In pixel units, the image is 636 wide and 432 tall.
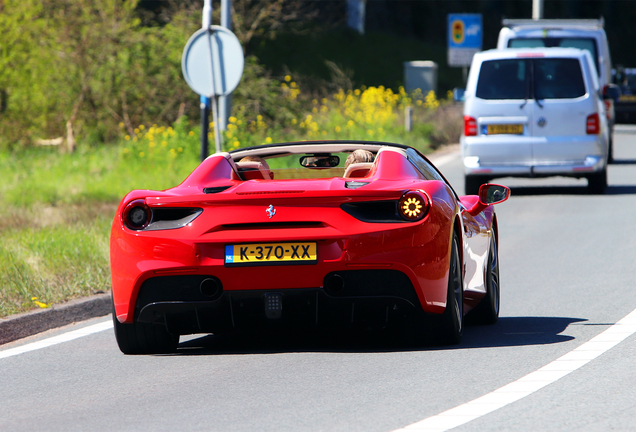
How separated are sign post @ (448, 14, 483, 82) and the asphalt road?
88.2 ft

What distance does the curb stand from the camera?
24.9ft

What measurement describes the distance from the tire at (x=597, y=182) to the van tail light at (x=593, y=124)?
0.63 m

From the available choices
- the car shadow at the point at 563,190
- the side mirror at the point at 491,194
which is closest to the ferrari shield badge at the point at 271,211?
the side mirror at the point at 491,194

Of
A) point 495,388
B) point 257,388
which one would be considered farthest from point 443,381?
point 257,388

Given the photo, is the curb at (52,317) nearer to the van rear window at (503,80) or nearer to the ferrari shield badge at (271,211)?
the ferrari shield badge at (271,211)

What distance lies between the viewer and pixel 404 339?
22.8ft

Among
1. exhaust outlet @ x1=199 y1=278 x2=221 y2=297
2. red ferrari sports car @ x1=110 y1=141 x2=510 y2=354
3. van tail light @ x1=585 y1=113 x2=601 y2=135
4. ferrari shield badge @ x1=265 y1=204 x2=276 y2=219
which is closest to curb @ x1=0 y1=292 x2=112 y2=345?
red ferrari sports car @ x1=110 y1=141 x2=510 y2=354

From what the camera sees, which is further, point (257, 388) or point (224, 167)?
point (224, 167)

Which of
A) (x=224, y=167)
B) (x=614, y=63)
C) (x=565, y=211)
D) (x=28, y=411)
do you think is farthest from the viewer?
(x=614, y=63)

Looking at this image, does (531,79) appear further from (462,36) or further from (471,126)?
(462,36)

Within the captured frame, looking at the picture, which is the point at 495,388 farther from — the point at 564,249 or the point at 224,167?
the point at 564,249

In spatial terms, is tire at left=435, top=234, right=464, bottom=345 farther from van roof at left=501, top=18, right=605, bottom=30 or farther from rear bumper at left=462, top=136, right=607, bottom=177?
van roof at left=501, top=18, right=605, bottom=30

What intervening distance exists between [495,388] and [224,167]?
7.06 ft

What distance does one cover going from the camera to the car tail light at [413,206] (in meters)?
6.09
